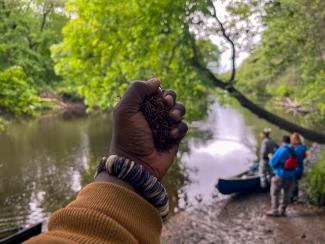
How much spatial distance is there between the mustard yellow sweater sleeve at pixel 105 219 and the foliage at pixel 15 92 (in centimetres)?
635

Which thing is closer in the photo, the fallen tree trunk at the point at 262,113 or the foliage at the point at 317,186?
the fallen tree trunk at the point at 262,113

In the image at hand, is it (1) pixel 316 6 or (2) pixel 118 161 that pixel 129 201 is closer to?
(2) pixel 118 161

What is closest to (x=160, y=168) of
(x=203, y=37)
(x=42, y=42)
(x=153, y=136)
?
(x=153, y=136)

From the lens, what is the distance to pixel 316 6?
7.54 meters

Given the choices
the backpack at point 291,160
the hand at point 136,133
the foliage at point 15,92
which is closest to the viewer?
the hand at point 136,133

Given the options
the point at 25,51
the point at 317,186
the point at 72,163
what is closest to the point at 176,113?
the point at 317,186

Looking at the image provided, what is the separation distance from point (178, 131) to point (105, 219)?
670 millimetres

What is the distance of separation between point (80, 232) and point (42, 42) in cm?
2145

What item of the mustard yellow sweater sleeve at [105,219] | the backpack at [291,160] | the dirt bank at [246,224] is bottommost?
the dirt bank at [246,224]

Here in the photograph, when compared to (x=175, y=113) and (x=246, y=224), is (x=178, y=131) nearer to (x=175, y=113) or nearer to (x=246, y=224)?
(x=175, y=113)

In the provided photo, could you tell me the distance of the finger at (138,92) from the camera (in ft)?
5.33

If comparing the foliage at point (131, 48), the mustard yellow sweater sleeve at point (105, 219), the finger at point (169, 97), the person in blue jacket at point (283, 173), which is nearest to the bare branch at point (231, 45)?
the foliage at point (131, 48)

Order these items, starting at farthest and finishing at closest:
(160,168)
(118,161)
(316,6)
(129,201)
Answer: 1. (316,6)
2. (160,168)
3. (118,161)
4. (129,201)

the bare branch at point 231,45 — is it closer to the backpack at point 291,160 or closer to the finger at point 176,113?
the backpack at point 291,160
